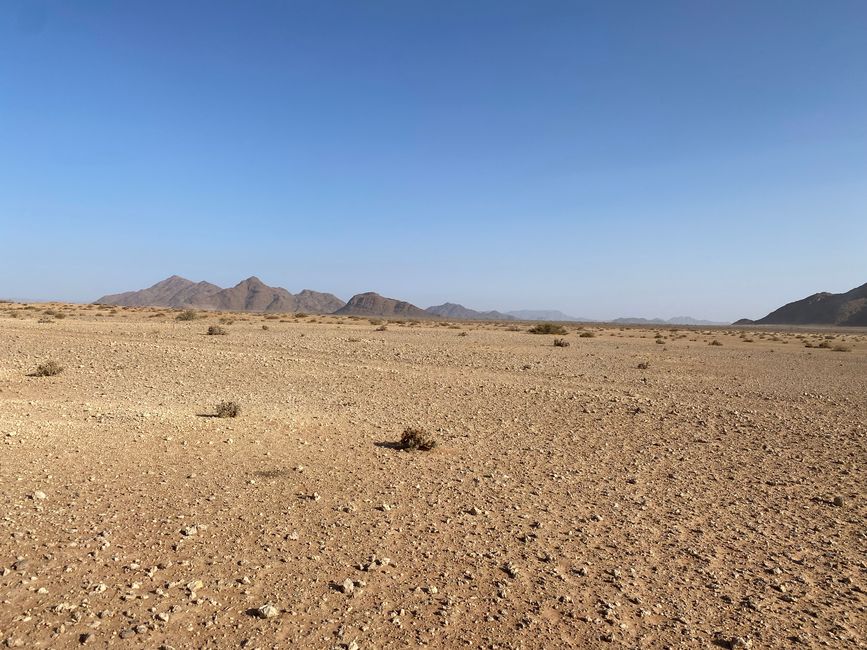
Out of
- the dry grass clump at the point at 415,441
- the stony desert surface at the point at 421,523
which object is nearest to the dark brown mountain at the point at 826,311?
the stony desert surface at the point at 421,523

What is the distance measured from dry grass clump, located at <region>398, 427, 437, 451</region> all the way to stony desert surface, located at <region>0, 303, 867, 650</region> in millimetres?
172

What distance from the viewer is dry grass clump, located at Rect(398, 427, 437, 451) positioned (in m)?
8.79

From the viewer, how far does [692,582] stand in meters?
4.95

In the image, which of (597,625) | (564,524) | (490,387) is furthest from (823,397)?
(597,625)

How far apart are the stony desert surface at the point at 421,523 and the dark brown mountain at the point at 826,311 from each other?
174 metres

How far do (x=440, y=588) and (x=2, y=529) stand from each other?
4201 millimetres

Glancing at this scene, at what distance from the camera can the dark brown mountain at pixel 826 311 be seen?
154750 millimetres

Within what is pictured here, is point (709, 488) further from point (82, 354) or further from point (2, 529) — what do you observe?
point (82, 354)

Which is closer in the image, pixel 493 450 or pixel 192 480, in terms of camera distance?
pixel 192 480

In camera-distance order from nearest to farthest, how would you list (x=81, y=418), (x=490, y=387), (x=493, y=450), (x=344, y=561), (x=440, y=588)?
(x=440, y=588)
(x=344, y=561)
(x=493, y=450)
(x=81, y=418)
(x=490, y=387)

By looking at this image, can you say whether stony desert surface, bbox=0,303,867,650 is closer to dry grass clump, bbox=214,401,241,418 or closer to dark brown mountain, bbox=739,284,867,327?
dry grass clump, bbox=214,401,241,418

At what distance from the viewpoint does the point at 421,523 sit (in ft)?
19.8

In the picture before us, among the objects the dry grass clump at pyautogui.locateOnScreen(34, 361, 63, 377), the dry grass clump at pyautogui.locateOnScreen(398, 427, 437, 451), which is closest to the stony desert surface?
the dry grass clump at pyautogui.locateOnScreen(398, 427, 437, 451)

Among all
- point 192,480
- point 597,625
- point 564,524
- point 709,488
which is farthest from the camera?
point 709,488
